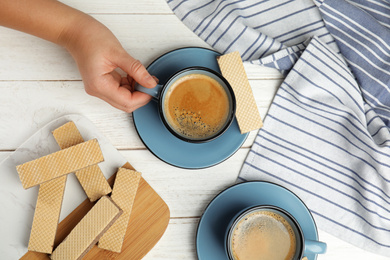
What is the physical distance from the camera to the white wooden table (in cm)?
84

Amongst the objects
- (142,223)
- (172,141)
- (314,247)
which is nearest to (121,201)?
(142,223)

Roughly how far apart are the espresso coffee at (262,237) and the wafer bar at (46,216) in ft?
1.28

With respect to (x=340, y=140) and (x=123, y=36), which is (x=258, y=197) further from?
(x=123, y=36)

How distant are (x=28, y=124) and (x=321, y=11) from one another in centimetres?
75

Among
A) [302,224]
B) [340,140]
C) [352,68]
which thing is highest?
[352,68]

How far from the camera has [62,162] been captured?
0.79 m

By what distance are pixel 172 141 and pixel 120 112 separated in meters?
0.14

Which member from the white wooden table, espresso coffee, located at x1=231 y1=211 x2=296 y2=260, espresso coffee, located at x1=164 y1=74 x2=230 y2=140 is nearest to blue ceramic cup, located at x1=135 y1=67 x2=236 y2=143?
espresso coffee, located at x1=164 y1=74 x2=230 y2=140

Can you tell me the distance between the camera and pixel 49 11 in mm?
799

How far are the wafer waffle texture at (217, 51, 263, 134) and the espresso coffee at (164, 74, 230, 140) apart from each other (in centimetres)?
5

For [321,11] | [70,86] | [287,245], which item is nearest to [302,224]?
[287,245]

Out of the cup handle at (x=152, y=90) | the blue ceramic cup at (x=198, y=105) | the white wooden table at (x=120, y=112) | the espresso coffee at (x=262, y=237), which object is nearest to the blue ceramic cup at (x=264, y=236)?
the espresso coffee at (x=262, y=237)

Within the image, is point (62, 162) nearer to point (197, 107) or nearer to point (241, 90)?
point (197, 107)

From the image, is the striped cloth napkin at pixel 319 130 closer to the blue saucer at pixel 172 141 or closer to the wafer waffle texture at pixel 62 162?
the blue saucer at pixel 172 141
